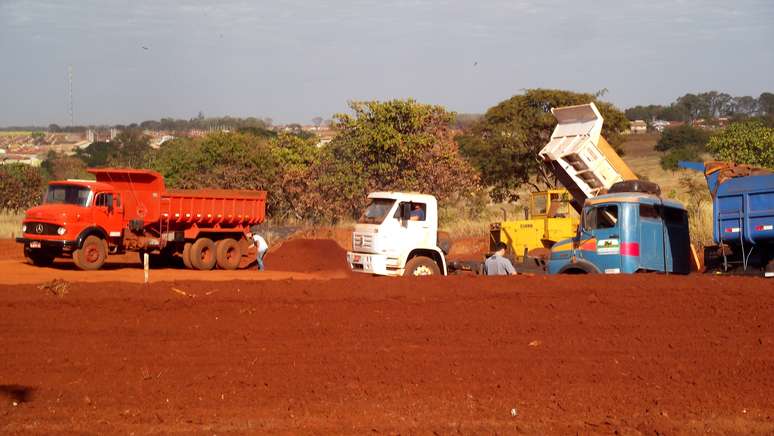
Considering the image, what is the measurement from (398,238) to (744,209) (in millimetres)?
7092

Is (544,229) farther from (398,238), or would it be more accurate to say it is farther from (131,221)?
(131,221)

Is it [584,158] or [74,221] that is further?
[74,221]

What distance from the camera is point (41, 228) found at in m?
23.4

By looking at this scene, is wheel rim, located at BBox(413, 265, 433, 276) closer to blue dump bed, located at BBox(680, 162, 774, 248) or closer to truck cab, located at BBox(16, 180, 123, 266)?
blue dump bed, located at BBox(680, 162, 774, 248)

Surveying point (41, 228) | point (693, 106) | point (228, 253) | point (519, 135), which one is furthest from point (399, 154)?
point (693, 106)

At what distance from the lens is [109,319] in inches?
484

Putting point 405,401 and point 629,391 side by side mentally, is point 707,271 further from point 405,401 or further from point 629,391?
point 405,401

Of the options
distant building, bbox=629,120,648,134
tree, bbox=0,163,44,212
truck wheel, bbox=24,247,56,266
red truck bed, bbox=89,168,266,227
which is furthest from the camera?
distant building, bbox=629,120,648,134

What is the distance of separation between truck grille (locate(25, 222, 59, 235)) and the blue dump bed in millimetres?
16740

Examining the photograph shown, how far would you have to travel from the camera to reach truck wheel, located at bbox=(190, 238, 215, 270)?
1024 inches

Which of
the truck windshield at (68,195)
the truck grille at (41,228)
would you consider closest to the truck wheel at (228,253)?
the truck windshield at (68,195)

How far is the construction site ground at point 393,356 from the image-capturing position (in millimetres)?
9391

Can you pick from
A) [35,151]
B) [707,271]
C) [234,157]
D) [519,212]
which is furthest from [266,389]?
[35,151]

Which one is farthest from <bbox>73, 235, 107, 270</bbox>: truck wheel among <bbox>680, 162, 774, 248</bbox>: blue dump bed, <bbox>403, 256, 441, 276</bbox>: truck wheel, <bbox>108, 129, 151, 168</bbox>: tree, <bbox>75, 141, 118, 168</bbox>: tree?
<bbox>75, 141, 118, 168</bbox>: tree
